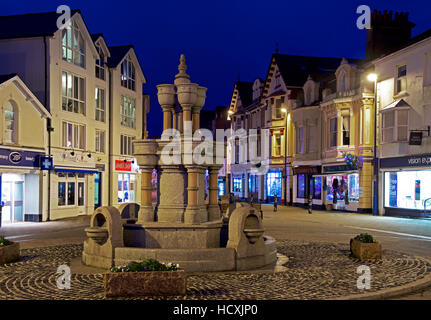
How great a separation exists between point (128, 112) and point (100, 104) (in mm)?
4304

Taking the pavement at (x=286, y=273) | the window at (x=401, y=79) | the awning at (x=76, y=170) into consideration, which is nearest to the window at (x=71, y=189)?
the awning at (x=76, y=170)

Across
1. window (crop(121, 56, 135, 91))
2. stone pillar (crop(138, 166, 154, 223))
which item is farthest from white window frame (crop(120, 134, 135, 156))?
stone pillar (crop(138, 166, 154, 223))

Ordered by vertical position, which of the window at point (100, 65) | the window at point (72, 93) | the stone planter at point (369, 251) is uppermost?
the window at point (100, 65)

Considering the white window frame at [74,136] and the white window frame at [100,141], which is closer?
the white window frame at [74,136]

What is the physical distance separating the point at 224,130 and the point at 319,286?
64495 mm

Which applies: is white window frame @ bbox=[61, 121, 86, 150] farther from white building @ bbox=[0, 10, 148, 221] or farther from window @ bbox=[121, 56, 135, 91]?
window @ bbox=[121, 56, 135, 91]

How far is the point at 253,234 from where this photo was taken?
457 inches

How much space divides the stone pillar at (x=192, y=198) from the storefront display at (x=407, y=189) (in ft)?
65.2

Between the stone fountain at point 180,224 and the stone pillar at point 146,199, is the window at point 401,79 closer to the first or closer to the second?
the stone fountain at point 180,224

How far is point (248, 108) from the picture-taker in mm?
58562

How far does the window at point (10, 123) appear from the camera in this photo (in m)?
24.9

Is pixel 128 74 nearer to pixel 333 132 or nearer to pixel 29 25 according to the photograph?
pixel 29 25

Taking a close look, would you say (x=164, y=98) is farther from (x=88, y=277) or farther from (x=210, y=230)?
(x=88, y=277)

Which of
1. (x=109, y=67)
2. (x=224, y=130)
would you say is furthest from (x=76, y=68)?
(x=224, y=130)
